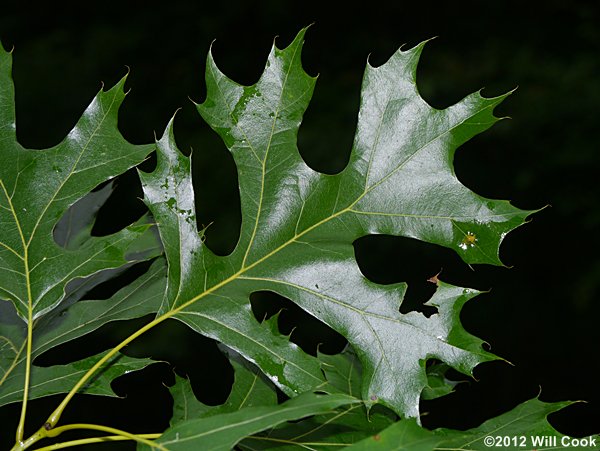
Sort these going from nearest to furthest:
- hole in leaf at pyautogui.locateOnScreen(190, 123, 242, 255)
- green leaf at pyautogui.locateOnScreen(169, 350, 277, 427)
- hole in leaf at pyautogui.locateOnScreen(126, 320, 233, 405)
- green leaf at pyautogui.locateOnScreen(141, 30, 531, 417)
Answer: green leaf at pyautogui.locateOnScreen(141, 30, 531, 417)
green leaf at pyautogui.locateOnScreen(169, 350, 277, 427)
hole in leaf at pyautogui.locateOnScreen(126, 320, 233, 405)
hole in leaf at pyautogui.locateOnScreen(190, 123, 242, 255)

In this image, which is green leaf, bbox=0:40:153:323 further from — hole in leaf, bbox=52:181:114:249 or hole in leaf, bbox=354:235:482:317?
hole in leaf, bbox=354:235:482:317

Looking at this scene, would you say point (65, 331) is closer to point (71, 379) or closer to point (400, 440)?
point (71, 379)

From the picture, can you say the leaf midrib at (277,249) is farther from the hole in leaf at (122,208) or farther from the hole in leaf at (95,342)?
the hole in leaf at (122,208)

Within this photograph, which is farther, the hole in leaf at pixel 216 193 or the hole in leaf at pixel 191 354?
the hole in leaf at pixel 216 193

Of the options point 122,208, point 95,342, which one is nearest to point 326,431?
point 95,342

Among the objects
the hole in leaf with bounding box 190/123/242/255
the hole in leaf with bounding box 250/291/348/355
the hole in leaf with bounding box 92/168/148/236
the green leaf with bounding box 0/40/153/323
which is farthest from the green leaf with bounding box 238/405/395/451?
the hole in leaf with bounding box 92/168/148/236

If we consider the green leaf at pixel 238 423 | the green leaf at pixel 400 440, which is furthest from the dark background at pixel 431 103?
the green leaf at pixel 400 440

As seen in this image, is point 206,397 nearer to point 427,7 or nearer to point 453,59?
point 453,59
